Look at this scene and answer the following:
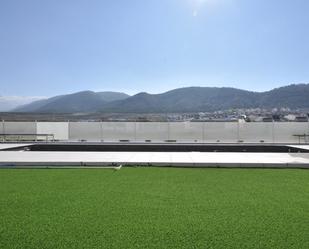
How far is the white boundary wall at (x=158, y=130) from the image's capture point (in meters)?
19.1

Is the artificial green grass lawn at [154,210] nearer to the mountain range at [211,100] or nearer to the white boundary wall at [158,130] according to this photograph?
the white boundary wall at [158,130]

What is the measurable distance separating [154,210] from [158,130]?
47.7 ft

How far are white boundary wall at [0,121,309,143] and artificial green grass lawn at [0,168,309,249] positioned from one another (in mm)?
11210

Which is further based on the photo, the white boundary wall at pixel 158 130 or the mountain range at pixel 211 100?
the mountain range at pixel 211 100

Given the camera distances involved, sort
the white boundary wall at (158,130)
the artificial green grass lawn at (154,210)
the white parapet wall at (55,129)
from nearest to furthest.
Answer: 1. the artificial green grass lawn at (154,210)
2. the white boundary wall at (158,130)
3. the white parapet wall at (55,129)

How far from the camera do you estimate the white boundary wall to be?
1908cm

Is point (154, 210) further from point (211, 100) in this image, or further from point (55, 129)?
point (211, 100)

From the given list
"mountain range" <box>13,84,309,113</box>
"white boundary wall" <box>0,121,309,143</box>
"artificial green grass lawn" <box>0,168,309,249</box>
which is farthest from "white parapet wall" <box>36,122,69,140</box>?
"mountain range" <box>13,84,309,113</box>

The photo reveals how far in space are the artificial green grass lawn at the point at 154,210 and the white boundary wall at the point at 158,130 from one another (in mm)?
11210

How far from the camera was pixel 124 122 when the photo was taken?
20.0 metres

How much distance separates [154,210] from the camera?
5141 millimetres

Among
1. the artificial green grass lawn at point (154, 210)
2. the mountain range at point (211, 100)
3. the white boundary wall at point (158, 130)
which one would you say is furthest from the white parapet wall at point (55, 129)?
the mountain range at point (211, 100)

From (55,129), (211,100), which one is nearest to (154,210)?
(55,129)

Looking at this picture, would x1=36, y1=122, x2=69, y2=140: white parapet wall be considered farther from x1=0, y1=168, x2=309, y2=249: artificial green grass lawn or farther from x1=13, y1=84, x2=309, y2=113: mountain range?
x1=13, y1=84, x2=309, y2=113: mountain range
